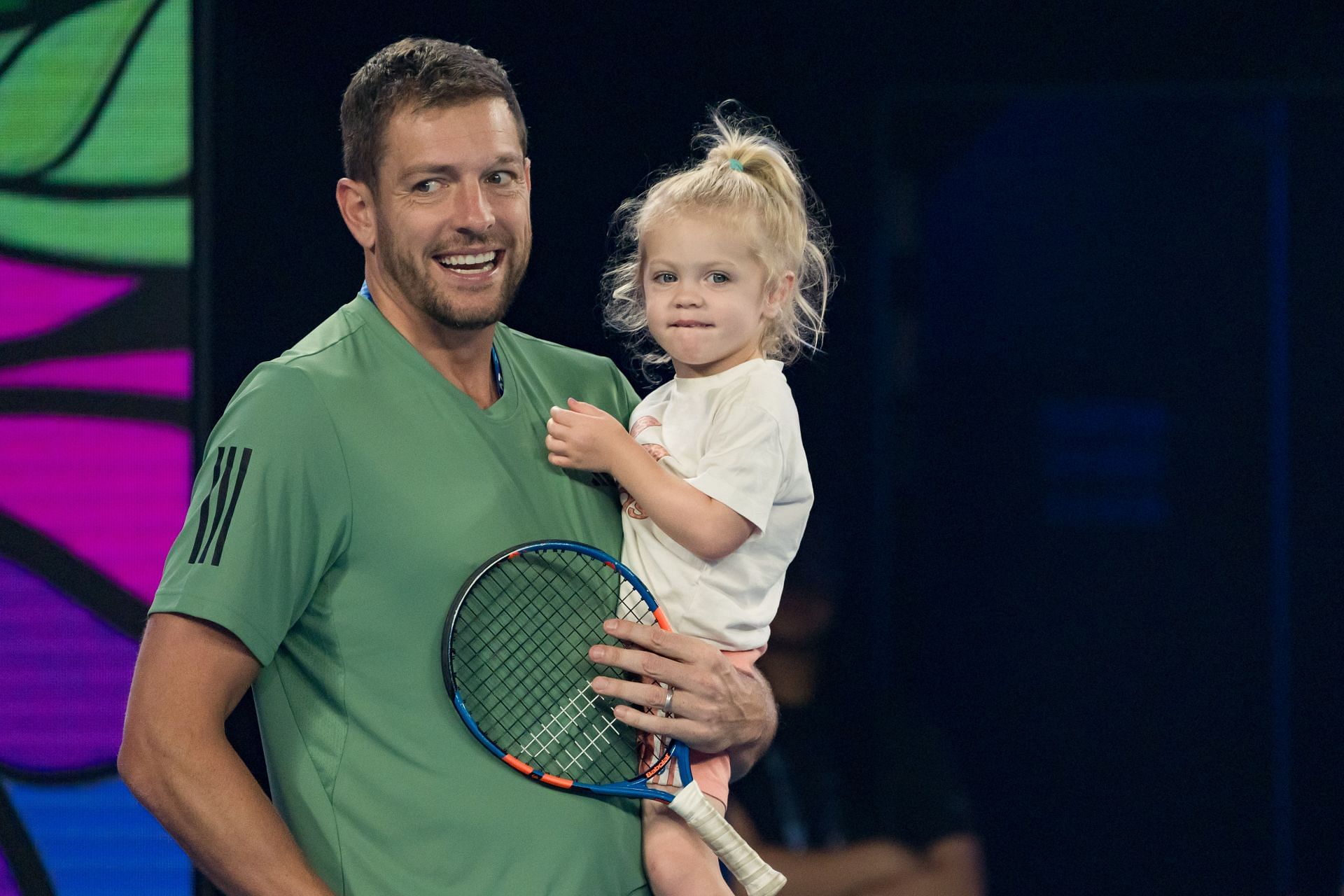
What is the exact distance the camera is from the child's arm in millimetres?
1656

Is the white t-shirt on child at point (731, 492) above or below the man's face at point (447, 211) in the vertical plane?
below

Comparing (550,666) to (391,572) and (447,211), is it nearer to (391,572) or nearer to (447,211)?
(391,572)

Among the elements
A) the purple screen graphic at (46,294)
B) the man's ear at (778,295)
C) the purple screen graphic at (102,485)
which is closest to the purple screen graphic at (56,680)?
the purple screen graphic at (102,485)

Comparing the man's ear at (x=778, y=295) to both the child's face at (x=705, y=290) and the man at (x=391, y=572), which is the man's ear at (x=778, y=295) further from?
the man at (x=391, y=572)

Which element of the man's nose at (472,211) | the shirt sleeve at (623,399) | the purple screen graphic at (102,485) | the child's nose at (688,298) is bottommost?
the purple screen graphic at (102,485)

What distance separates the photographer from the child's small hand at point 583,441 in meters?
1.66

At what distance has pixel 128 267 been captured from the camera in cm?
Result: 317

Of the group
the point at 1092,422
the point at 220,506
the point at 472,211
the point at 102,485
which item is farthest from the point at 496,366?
the point at 1092,422

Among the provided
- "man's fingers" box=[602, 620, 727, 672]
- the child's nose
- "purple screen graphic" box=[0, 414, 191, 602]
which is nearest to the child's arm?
"man's fingers" box=[602, 620, 727, 672]

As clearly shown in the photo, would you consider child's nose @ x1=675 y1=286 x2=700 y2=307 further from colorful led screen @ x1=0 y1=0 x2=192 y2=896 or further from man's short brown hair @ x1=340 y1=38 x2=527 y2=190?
colorful led screen @ x1=0 y1=0 x2=192 y2=896

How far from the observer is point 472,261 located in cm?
166

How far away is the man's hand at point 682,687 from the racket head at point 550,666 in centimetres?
4

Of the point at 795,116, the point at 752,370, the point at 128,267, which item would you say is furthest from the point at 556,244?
the point at 752,370

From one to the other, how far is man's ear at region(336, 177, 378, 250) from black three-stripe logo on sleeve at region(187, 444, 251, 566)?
0.37 m
